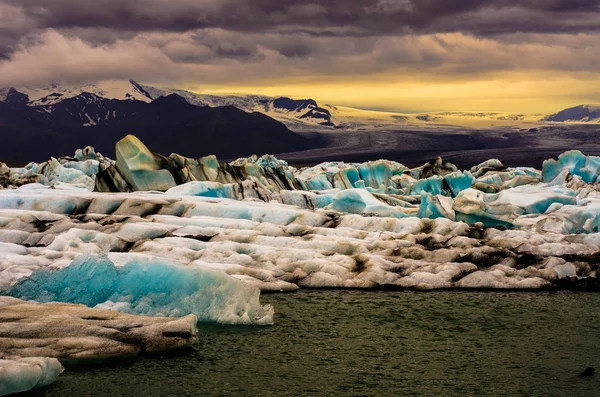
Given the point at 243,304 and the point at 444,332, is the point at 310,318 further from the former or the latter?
the point at 444,332

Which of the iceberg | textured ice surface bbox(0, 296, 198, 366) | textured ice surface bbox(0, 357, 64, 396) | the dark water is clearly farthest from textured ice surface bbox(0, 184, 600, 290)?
textured ice surface bbox(0, 357, 64, 396)

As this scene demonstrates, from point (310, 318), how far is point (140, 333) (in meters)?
6.57

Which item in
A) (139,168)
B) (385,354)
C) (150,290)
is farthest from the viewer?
(139,168)

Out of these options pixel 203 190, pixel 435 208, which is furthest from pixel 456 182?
pixel 203 190

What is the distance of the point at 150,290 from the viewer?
80.9ft

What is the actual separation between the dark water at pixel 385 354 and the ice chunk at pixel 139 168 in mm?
22042

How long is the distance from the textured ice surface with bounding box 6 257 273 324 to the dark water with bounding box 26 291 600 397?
33.5 inches

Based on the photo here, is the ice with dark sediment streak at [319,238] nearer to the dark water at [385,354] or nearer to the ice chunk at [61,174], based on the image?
the dark water at [385,354]

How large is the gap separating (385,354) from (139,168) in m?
29.7

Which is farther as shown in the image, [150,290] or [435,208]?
[435,208]

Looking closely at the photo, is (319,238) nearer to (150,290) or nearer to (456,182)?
(150,290)

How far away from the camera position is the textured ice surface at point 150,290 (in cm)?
2409

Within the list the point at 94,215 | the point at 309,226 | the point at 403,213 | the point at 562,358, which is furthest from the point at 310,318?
the point at 403,213

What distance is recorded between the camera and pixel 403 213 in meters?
42.3
